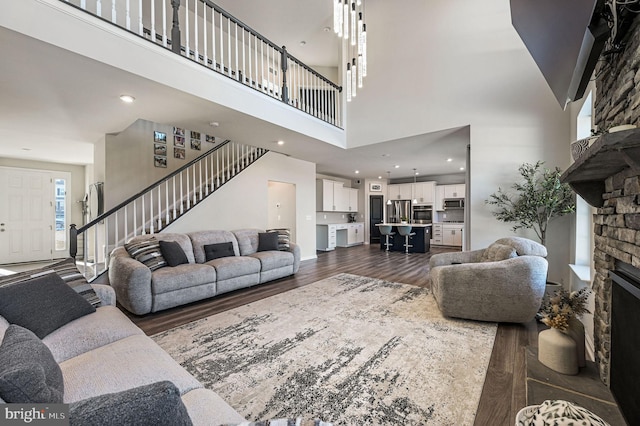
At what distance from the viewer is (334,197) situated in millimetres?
9188

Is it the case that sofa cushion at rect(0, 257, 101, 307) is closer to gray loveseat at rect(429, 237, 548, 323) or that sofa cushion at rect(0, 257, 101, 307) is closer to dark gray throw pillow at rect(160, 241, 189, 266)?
dark gray throw pillow at rect(160, 241, 189, 266)

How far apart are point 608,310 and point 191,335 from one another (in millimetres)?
Result: 3335

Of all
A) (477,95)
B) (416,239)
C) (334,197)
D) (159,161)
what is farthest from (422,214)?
(159,161)

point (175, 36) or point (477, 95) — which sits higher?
point (175, 36)

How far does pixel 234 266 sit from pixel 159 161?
2.90m

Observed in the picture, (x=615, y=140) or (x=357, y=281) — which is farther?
(x=357, y=281)

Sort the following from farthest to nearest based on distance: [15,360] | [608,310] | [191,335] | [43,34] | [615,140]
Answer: [191,335]
[43,34]
[608,310]
[615,140]
[15,360]

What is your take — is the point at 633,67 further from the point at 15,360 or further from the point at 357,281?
the point at 357,281

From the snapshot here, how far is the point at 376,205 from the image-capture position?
10477 mm

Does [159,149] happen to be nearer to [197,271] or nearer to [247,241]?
[247,241]

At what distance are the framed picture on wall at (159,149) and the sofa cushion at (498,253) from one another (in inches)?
234

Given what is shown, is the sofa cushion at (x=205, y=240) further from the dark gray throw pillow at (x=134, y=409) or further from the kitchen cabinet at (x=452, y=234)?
the kitchen cabinet at (x=452, y=234)

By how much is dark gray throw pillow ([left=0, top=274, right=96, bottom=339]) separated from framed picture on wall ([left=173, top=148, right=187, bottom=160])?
4.00 metres

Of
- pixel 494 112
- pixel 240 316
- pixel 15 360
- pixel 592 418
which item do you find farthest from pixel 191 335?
pixel 494 112
